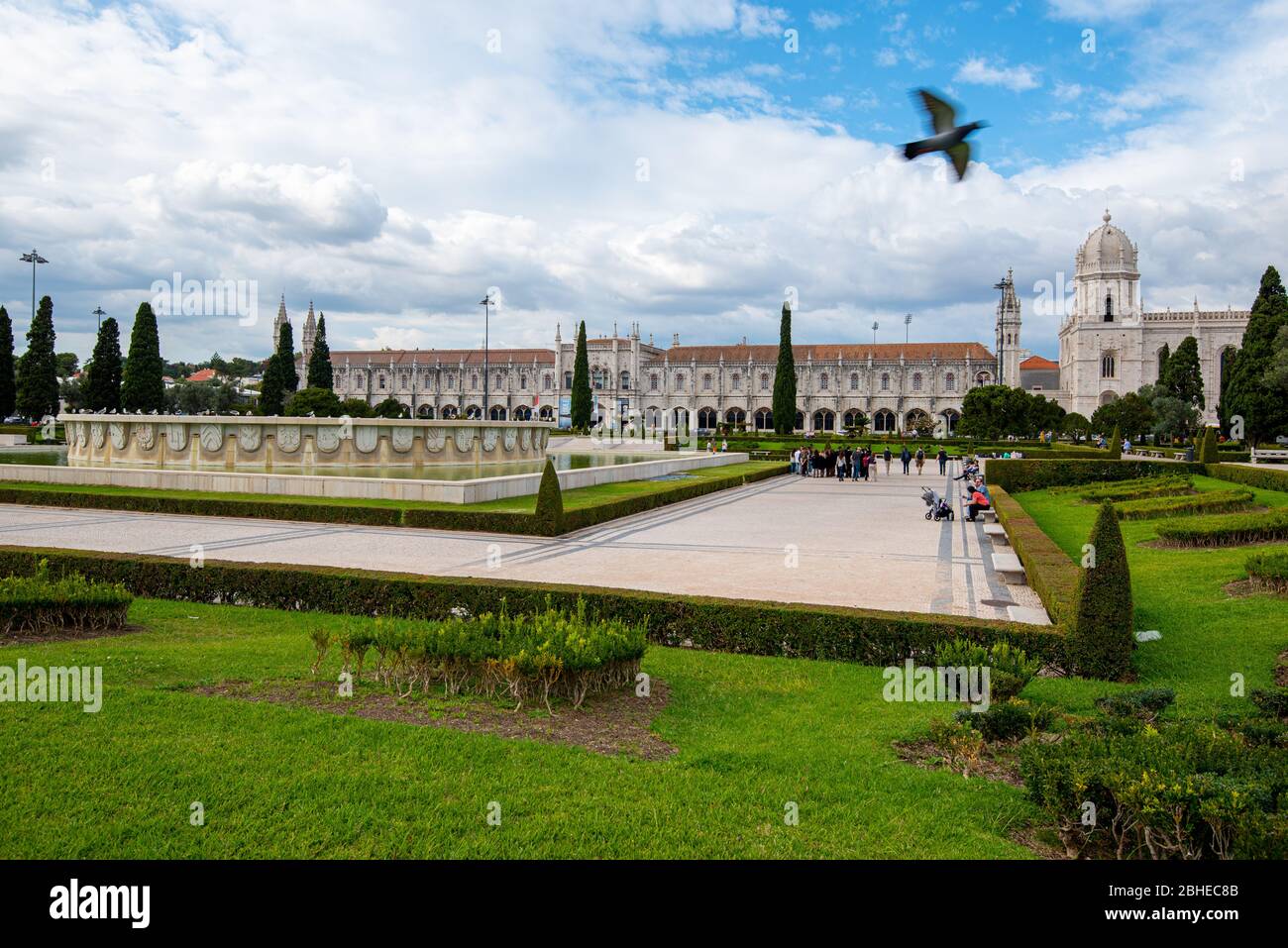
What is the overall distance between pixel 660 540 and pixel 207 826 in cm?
960

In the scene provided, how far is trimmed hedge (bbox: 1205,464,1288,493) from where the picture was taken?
60.4 feet

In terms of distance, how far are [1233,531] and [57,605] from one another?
13.1 meters

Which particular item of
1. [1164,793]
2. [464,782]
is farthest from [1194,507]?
[464,782]

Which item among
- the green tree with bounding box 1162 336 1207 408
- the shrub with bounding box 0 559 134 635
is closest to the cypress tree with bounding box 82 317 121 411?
the shrub with bounding box 0 559 134 635

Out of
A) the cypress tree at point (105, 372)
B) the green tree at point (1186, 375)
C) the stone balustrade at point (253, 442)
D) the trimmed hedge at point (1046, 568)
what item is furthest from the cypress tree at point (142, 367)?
the green tree at point (1186, 375)

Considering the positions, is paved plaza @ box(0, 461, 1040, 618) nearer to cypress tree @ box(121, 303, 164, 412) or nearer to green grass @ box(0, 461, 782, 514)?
green grass @ box(0, 461, 782, 514)

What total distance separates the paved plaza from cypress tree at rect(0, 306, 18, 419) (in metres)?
34.4

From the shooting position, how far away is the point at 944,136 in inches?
154

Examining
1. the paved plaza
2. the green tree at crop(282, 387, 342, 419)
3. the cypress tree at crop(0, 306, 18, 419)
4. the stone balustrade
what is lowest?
the paved plaza

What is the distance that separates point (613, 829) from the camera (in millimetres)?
3441

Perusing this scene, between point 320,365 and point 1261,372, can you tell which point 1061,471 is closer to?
point 1261,372

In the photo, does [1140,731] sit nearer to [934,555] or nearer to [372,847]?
[372,847]
